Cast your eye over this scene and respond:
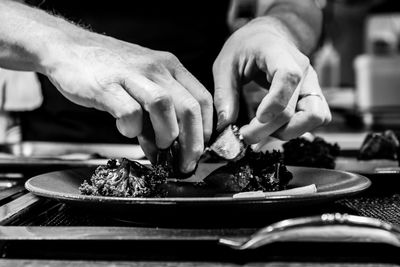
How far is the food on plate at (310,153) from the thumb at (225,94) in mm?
238

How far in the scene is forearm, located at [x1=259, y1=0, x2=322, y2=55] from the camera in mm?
1629

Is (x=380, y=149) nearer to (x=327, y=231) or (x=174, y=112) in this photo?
(x=174, y=112)

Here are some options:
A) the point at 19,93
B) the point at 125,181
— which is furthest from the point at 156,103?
the point at 19,93

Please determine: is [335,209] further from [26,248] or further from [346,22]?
[346,22]

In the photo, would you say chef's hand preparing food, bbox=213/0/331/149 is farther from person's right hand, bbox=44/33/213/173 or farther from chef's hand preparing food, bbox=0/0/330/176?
person's right hand, bbox=44/33/213/173

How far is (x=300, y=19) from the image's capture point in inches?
68.7

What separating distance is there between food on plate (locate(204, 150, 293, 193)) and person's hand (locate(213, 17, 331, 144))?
63 millimetres

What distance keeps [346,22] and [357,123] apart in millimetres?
3362

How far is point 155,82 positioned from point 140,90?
0.22 feet

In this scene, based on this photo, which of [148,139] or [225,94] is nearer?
[148,139]

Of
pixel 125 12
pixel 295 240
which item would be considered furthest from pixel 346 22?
pixel 295 240

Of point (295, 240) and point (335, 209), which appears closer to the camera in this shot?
point (295, 240)

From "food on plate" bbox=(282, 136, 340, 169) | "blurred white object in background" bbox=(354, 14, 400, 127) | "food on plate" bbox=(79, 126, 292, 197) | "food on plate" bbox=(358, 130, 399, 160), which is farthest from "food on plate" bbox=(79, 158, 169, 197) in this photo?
"blurred white object in background" bbox=(354, 14, 400, 127)

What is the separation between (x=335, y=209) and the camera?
1.00 metres
